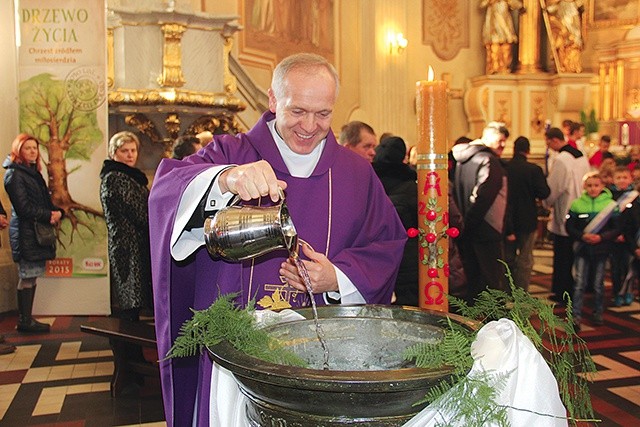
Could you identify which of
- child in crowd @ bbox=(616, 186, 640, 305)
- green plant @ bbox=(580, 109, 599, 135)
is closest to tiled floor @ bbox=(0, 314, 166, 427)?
child in crowd @ bbox=(616, 186, 640, 305)

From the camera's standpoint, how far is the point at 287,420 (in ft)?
4.39

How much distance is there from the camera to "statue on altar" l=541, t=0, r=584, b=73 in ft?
40.0

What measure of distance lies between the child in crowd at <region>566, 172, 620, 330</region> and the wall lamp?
6.05m

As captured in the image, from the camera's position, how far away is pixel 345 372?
1237 mm

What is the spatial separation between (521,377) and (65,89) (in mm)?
5185

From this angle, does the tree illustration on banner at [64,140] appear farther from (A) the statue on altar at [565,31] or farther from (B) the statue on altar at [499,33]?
(A) the statue on altar at [565,31]

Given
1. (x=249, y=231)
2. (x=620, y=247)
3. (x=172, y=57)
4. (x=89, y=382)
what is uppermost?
(x=172, y=57)

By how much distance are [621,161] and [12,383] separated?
8.06m

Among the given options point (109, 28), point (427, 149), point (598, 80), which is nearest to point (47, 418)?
point (427, 149)

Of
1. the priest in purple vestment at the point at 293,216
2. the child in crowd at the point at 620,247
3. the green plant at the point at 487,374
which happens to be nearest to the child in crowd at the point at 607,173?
the child in crowd at the point at 620,247

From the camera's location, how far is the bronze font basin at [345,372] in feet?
4.01

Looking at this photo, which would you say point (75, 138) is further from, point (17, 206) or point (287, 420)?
point (287, 420)

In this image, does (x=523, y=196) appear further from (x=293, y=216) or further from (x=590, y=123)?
(x=590, y=123)

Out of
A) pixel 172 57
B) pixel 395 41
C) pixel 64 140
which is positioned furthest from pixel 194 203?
pixel 395 41
